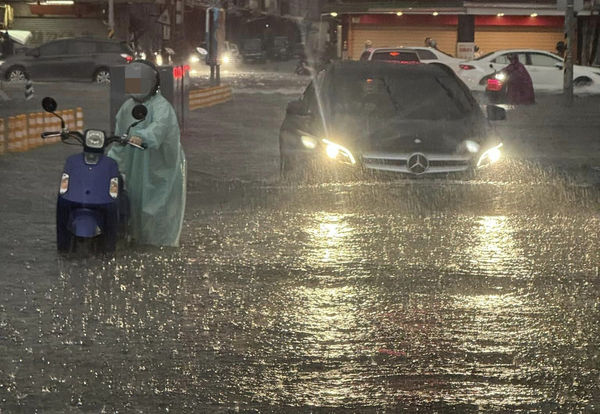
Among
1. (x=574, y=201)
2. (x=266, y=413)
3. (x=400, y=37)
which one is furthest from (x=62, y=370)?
(x=400, y=37)

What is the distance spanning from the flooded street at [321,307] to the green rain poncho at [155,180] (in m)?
0.19

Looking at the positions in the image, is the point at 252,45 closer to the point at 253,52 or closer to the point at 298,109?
the point at 253,52

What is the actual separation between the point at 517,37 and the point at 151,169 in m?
55.6

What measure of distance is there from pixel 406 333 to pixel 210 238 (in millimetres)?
3951

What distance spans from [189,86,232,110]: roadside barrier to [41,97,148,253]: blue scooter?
21.3 metres

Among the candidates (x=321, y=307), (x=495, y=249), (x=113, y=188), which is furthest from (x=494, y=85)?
(x=321, y=307)

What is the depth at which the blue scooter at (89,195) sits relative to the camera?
10172 millimetres

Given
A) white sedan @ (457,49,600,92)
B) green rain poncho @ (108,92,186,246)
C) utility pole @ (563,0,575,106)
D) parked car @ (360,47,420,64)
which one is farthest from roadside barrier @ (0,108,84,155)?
white sedan @ (457,49,600,92)

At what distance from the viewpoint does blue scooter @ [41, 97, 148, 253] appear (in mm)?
10172

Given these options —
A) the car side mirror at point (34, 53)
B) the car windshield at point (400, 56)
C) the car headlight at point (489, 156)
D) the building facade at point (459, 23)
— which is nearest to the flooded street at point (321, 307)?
the car headlight at point (489, 156)

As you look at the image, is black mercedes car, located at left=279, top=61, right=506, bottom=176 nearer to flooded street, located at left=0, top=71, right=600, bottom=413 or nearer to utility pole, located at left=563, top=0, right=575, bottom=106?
flooded street, located at left=0, top=71, right=600, bottom=413

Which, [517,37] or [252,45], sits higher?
[517,37]

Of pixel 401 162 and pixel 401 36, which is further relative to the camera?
pixel 401 36

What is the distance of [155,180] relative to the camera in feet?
35.6
